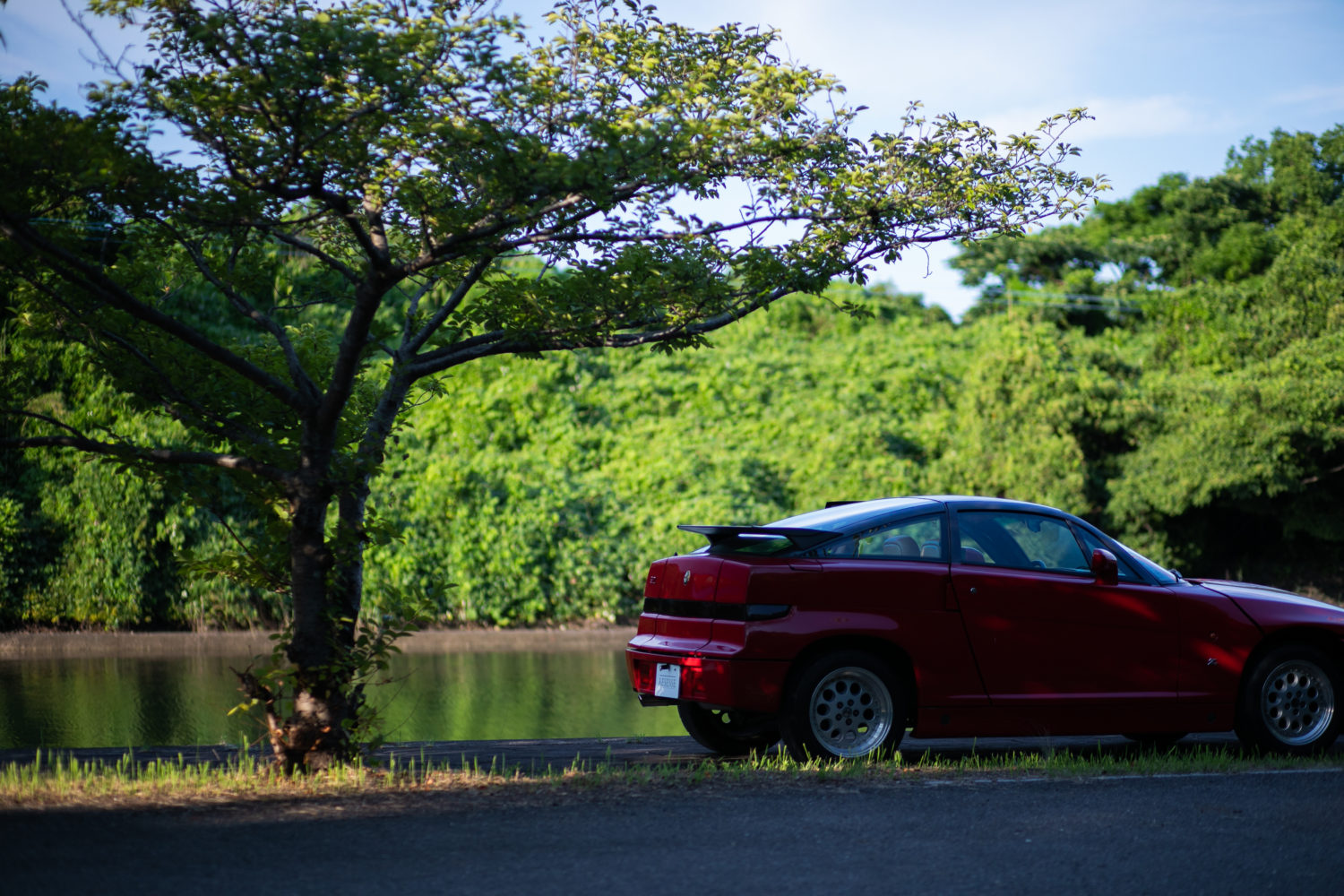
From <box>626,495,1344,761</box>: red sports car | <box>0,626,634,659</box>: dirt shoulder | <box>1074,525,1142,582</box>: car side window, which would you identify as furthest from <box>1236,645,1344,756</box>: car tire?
<box>0,626,634,659</box>: dirt shoulder

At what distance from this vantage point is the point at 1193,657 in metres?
7.58

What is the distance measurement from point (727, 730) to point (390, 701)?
3339 mm

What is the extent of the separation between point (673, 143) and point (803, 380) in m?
17.0

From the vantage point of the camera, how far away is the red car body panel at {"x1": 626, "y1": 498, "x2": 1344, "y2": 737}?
22.6ft

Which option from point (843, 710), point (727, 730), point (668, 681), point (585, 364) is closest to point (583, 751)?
point (727, 730)

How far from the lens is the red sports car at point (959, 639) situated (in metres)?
6.90

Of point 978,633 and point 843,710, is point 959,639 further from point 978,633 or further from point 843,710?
point 843,710

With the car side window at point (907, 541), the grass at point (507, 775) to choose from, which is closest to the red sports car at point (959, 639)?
the car side window at point (907, 541)

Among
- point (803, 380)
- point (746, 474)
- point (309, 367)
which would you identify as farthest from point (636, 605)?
point (309, 367)

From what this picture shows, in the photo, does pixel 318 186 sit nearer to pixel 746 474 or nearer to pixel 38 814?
pixel 38 814

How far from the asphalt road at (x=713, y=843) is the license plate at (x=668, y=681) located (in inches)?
31.4

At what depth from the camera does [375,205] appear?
6742 mm

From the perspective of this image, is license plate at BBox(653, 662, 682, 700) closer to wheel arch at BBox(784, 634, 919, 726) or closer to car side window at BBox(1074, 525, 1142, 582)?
wheel arch at BBox(784, 634, 919, 726)

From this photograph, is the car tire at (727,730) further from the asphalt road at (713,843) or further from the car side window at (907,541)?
the asphalt road at (713,843)
